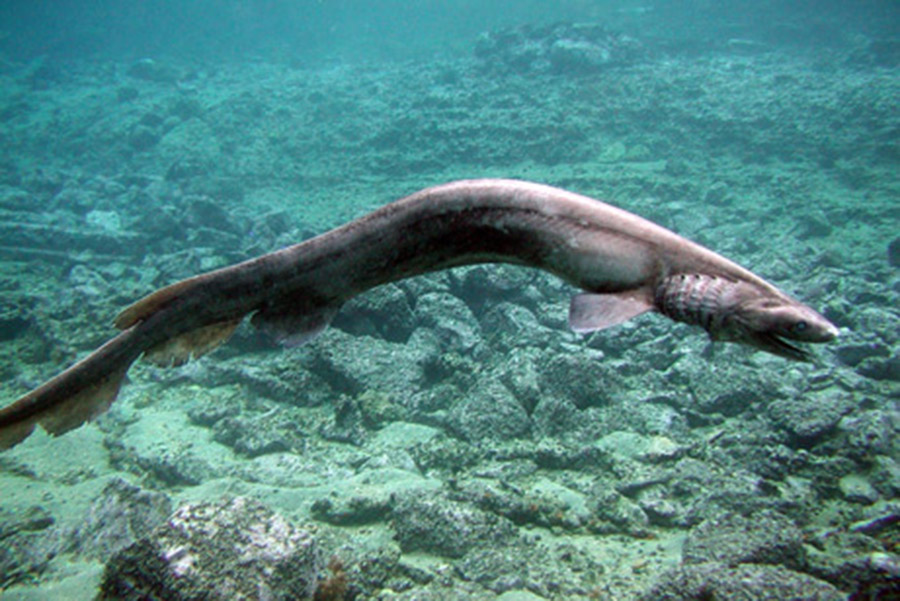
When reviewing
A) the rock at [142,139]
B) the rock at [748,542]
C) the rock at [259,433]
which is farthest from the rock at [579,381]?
the rock at [142,139]

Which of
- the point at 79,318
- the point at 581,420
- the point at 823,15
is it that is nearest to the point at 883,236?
the point at 581,420

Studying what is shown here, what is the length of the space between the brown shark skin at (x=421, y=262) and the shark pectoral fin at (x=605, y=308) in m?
0.03

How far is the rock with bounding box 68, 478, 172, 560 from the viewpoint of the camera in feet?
16.5

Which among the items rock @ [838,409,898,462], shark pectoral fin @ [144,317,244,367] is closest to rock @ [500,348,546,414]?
rock @ [838,409,898,462]

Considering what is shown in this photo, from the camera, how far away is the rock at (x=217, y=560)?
3.32m

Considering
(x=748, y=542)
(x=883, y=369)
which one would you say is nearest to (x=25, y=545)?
(x=748, y=542)

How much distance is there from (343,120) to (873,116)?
79.4 feet

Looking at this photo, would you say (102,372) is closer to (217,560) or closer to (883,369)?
(217,560)

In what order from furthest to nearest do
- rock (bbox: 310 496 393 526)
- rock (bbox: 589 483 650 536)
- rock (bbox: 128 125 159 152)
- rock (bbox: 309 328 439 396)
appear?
rock (bbox: 128 125 159 152), rock (bbox: 309 328 439 396), rock (bbox: 310 496 393 526), rock (bbox: 589 483 650 536)

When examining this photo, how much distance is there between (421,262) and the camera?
7.18ft

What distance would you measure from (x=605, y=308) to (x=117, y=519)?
5805 millimetres

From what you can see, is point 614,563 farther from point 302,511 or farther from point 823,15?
point 823,15

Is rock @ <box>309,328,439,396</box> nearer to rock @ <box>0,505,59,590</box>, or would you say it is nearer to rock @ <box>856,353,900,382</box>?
rock @ <box>0,505,59,590</box>

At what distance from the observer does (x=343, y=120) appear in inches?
1054
